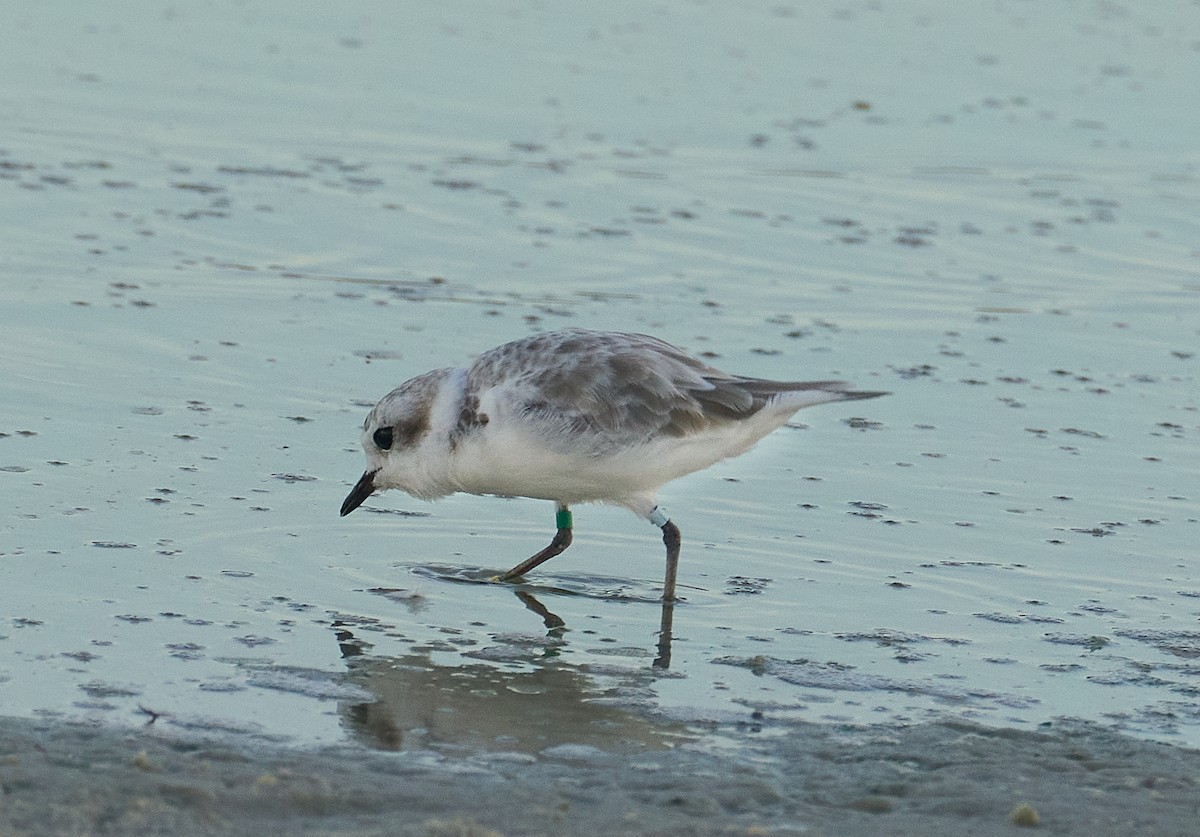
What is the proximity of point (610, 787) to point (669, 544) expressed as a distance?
264 centimetres

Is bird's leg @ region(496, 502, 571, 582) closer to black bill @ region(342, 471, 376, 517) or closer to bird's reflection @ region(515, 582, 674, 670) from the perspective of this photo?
bird's reflection @ region(515, 582, 674, 670)

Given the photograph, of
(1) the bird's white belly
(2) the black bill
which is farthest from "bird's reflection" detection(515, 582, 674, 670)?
(2) the black bill

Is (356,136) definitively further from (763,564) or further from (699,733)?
(699,733)

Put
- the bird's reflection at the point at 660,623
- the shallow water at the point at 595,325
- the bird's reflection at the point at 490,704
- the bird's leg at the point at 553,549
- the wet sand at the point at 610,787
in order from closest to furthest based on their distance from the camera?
the wet sand at the point at 610,787 → the bird's reflection at the point at 490,704 → the shallow water at the point at 595,325 → the bird's reflection at the point at 660,623 → the bird's leg at the point at 553,549

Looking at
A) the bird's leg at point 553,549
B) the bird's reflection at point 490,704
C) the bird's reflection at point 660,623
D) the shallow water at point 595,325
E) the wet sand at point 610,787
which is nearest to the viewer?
the wet sand at point 610,787

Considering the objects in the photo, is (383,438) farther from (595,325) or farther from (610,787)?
(595,325)

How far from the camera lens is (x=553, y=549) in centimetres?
841

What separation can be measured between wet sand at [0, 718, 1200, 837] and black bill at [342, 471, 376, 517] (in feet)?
8.33

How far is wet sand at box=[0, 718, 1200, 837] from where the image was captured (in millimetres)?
5145

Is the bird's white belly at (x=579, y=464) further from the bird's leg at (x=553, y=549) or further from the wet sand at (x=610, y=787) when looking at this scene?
the wet sand at (x=610, y=787)

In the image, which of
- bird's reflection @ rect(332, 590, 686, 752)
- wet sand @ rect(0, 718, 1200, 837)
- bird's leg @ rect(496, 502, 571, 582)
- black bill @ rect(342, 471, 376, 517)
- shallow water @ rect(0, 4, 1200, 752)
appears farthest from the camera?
black bill @ rect(342, 471, 376, 517)

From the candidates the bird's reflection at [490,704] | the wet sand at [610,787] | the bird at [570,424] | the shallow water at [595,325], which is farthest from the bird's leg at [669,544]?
the wet sand at [610,787]

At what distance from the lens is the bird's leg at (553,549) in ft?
27.0

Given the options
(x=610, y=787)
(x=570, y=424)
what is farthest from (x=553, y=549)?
(x=610, y=787)
